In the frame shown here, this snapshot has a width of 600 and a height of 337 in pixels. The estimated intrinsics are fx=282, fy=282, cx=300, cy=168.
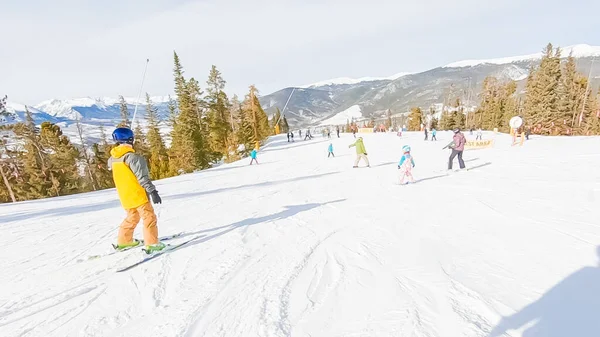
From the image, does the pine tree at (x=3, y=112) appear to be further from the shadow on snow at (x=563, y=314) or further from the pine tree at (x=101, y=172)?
the shadow on snow at (x=563, y=314)

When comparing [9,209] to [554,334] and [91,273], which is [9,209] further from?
[554,334]

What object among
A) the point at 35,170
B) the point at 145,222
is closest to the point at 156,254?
the point at 145,222

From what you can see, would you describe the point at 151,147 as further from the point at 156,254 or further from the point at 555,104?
the point at 555,104

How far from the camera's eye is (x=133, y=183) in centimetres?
436

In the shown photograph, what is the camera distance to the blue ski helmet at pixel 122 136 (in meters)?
4.36

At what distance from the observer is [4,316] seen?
3.13 m

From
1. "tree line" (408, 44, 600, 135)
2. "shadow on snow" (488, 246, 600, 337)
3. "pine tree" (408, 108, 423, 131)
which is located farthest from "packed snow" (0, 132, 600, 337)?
"pine tree" (408, 108, 423, 131)

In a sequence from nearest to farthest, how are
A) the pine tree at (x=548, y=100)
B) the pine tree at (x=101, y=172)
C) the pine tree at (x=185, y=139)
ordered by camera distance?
the pine tree at (x=185, y=139), the pine tree at (x=101, y=172), the pine tree at (x=548, y=100)

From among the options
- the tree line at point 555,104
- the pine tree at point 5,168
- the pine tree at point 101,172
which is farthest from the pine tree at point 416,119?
the pine tree at point 5,168

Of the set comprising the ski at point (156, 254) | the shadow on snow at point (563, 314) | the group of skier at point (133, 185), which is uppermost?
the group of skier at point (133, 185)

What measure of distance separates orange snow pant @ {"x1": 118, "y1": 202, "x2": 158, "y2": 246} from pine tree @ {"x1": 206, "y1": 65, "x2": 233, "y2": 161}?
1402 inches

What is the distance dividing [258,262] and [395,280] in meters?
1.93

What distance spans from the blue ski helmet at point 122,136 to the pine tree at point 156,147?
40561mm

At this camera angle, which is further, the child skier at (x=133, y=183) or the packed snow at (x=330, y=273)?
the child skier at (x=133, y=183)
